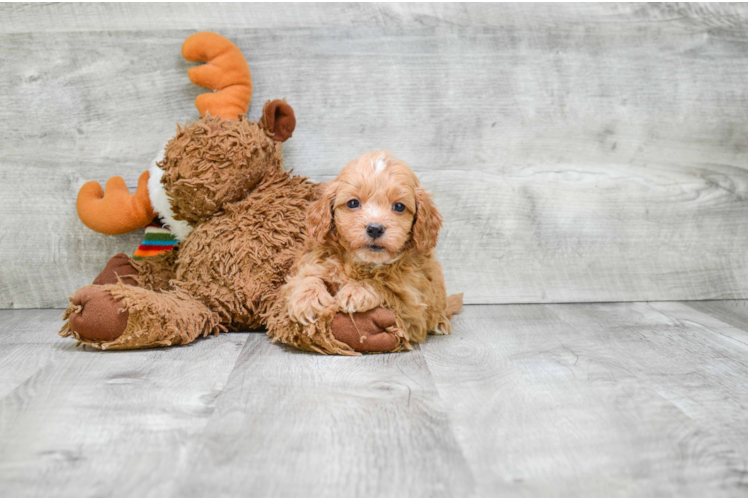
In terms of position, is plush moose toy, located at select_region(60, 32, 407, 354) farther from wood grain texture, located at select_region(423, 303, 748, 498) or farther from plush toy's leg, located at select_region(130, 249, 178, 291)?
wood grain texture, located at select_region(423, 303, 748, 498)

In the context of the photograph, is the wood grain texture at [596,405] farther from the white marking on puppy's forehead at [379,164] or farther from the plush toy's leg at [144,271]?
the plush toy's leg at [144,271]

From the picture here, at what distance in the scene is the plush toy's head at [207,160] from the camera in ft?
4.33

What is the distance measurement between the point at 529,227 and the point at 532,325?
349 mm

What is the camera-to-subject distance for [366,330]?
120 cm

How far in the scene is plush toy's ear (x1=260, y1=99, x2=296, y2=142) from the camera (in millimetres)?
1413

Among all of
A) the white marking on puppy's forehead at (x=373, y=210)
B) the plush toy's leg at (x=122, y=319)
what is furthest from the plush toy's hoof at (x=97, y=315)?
the white marking on puppy's forehead at (x=373, y=210)

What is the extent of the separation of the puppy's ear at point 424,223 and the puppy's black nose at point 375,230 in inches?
3.6

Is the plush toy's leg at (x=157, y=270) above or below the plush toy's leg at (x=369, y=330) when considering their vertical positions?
above

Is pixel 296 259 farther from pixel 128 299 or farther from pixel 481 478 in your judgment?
pixel 481 478

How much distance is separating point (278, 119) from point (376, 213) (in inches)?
16.3

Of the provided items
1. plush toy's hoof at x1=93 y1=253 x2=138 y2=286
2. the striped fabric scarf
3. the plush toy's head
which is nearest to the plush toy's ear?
the plush toy's head

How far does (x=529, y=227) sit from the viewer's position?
1.72 meters

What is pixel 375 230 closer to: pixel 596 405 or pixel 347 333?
pixel 347 333

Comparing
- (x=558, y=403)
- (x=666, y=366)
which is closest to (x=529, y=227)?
(x=666, y=366)
